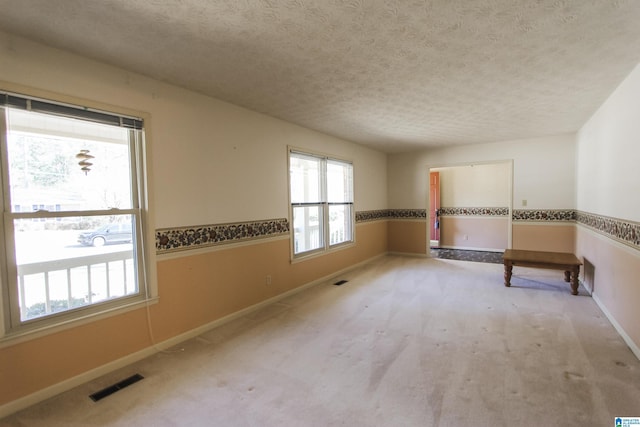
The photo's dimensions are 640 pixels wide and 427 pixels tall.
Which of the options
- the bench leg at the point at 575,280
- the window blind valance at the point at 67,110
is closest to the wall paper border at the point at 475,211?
the bench leg at the point at 575,280

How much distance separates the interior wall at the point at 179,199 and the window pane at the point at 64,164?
189 mm

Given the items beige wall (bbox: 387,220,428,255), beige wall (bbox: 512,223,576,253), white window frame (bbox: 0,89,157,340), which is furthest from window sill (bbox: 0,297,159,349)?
beige wall (bbox: 512,223,576,253)

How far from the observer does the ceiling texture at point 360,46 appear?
65.8 inches

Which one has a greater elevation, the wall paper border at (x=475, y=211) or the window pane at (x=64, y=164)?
the window pane at (x=64, y=164)

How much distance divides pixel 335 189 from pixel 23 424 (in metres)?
4.19

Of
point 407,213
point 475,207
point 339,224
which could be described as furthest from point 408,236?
point 339,224

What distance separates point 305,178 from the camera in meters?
4.38

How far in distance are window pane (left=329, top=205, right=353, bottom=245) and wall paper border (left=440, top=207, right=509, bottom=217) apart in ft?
11.5

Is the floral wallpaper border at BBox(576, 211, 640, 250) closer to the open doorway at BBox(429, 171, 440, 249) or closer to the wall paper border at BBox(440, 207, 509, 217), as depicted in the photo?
the wall paper border at BBox(440, 207, 509, 217)

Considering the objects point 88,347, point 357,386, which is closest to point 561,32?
point 357,386

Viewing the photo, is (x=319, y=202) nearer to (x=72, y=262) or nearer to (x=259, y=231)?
(x=259, y=231)

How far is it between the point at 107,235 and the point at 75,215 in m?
0.27

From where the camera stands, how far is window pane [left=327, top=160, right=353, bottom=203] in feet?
16.2

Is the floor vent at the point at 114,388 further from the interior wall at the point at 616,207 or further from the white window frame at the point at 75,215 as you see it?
the interior wall at the point at 616,207
